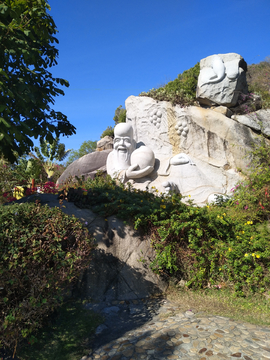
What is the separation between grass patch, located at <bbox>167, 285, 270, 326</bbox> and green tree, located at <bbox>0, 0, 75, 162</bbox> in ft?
9.68

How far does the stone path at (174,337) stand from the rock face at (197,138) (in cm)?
554

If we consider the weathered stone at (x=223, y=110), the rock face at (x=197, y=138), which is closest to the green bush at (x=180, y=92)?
the rock face at (x=197, y=138)

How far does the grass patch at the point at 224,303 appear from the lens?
11.7 ft

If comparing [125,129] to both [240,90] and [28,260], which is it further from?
[28,260]

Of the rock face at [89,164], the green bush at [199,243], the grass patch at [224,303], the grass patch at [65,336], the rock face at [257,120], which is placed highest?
the rock face at [89,164]

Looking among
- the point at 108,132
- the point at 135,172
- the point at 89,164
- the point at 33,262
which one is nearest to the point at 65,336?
the point at 33,262

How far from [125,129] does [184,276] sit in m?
5.81

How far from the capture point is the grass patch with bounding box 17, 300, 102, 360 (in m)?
3.00

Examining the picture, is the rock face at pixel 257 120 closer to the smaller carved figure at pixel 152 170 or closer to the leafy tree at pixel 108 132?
the smaller carved figure at pixel 152 170

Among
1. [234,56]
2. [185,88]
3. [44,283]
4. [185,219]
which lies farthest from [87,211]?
[234,56]

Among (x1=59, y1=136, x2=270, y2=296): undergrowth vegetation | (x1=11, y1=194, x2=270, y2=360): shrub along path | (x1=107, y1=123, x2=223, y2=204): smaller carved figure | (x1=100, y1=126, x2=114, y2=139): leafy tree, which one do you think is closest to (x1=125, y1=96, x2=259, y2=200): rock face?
(x1=107, y1=123, x2=223, y2=204): smaller carved figure

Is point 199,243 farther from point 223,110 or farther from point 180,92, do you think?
point 180,92

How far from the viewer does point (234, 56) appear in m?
9.88

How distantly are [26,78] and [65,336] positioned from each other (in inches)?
123
